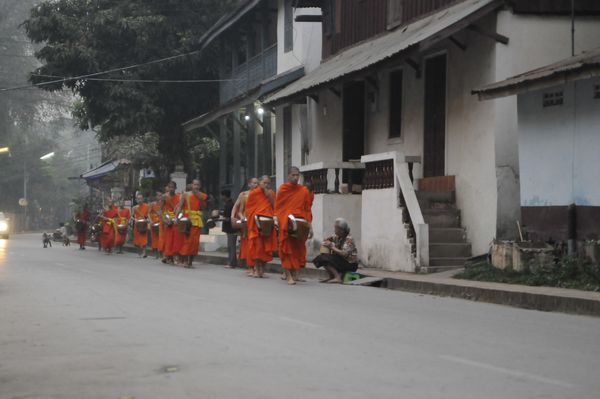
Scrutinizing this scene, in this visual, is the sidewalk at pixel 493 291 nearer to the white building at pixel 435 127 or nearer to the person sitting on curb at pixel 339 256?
the person sitting on curb at pixel 339 256

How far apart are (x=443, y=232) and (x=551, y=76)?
540cm

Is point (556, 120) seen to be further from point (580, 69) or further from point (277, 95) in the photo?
point (277, 95)

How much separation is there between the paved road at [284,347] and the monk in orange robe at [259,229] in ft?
15.0

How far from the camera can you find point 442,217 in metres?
19.4

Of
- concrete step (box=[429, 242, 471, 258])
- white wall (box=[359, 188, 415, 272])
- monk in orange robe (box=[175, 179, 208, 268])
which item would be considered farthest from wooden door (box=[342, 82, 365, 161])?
concrete step (box=[429, 242, 471, 258])

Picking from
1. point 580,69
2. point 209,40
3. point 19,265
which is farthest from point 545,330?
point 209,40

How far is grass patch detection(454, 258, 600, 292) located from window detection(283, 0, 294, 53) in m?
15.3

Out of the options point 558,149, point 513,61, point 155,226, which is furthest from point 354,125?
point 558,149

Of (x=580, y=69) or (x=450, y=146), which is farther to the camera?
(x=450, y=146)

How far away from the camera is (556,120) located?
16.0 m

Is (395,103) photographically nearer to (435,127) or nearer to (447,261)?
(435,127)

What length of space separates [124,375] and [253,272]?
1263 centimetres

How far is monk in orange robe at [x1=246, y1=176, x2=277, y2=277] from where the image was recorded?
19.3 meters

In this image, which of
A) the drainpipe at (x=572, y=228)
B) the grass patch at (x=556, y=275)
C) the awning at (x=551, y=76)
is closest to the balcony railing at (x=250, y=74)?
the awning at (x=551, y=76)
